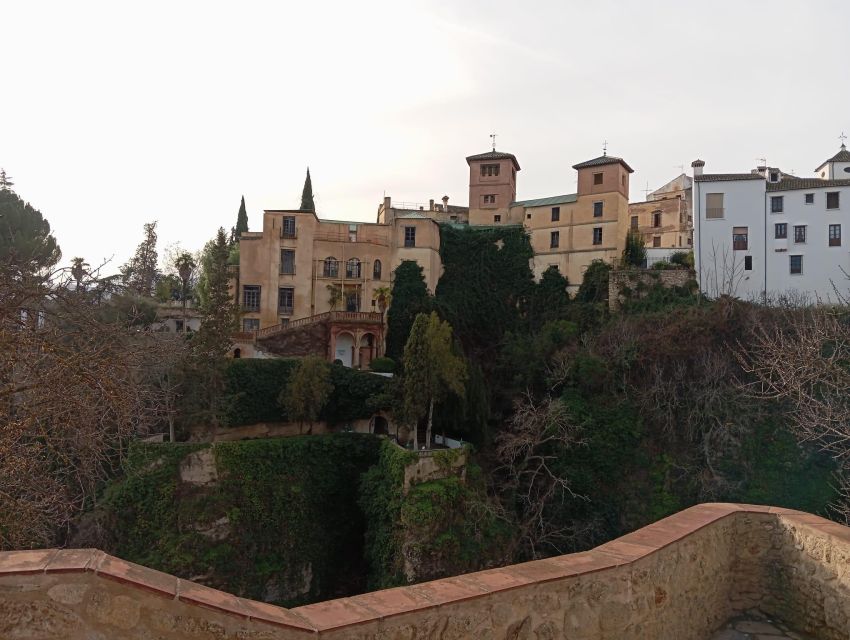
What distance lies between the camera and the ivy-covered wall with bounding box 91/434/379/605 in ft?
68.4

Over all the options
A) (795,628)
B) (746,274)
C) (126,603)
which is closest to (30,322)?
(126,603)

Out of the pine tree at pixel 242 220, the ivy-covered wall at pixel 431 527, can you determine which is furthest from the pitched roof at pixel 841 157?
the pine tree at pixel 242 220

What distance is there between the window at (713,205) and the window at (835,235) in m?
5.10

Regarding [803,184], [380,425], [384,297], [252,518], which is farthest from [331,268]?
[803,184]

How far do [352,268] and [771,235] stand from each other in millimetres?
22412

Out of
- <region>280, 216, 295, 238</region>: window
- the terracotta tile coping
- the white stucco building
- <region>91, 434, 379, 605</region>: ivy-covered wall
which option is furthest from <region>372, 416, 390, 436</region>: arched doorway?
the terracotta tile coping

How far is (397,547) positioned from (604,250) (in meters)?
23.0

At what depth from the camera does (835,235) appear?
31.1 m

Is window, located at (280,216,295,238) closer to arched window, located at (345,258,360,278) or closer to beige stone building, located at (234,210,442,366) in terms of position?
beige stone building, located at (234,210,442,366)

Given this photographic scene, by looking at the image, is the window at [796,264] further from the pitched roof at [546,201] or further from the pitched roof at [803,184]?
the pitched roof at [546,201]

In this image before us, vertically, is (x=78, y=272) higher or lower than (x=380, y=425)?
higher

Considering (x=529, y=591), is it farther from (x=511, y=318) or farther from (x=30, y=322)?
(x=511, y=318)

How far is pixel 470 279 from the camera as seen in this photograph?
37469 millimetres

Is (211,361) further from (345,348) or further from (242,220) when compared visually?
(242,220)
